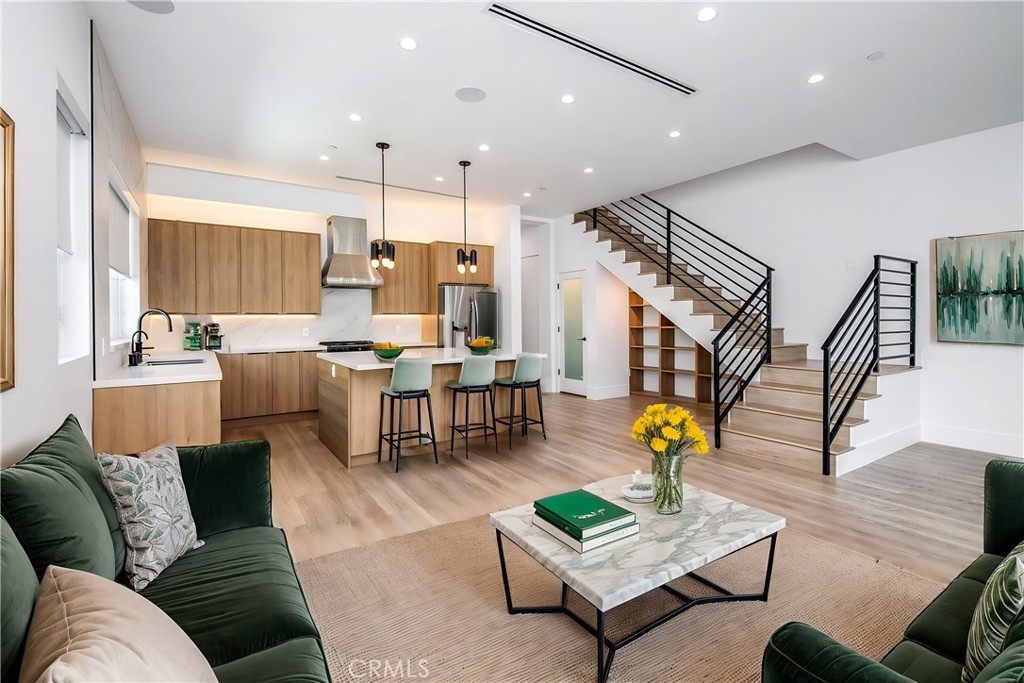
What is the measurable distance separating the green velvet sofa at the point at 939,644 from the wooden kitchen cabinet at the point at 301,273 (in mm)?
6600

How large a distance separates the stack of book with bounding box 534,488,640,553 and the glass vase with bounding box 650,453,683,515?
0.75 feet

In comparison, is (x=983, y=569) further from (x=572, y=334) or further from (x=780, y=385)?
(x=572, y=334)

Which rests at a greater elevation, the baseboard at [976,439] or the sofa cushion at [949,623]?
the sofa cushion at [949,623]

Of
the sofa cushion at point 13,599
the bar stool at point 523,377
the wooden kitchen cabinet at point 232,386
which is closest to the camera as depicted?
the sofa cushion at point 13,599

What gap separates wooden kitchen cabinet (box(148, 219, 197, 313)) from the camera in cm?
569

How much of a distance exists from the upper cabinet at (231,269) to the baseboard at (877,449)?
6.23m

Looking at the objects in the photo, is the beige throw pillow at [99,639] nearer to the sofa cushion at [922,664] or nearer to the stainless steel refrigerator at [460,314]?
the sofa cushion at [922,664]

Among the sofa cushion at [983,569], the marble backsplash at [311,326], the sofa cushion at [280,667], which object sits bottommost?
the sofa cushion at [280,667]

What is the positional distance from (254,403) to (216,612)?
5170 mm

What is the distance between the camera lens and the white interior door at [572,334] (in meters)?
8.03

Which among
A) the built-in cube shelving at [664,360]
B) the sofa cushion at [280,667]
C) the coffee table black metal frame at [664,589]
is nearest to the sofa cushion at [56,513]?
the sofa cushion at [280,667]

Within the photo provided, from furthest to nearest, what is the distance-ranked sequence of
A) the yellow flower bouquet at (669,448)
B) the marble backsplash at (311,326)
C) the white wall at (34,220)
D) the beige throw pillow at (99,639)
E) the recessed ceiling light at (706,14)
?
the marble backsplash at (311,326)
the recessed ceiling light at (706,14)
the yellow flower bouquet at (669,448)
the white wall at (34,220)
the beige throw pillow at (99,639)

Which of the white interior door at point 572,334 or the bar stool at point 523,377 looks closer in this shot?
the bar stool at point 523,377

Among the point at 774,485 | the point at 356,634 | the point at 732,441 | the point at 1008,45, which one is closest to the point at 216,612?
the point at 356,634
